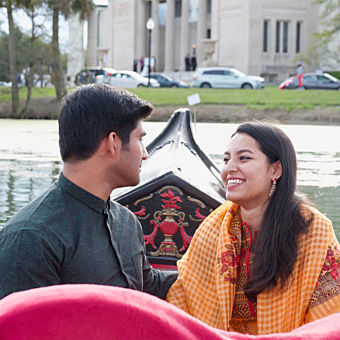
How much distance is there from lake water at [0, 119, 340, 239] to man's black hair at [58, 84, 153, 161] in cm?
230

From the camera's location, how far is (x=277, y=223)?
2.56m

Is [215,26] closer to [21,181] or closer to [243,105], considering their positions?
[243,105]

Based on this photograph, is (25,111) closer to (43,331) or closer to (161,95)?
(161,95)

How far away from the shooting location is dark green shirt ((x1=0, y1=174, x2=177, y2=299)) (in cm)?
182

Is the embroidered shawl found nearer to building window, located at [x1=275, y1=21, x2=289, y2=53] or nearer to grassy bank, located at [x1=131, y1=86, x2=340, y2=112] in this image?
grassy bank, located at [x1=131, y1=86, x2=340, y2=112]

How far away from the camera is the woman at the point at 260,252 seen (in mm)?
2447

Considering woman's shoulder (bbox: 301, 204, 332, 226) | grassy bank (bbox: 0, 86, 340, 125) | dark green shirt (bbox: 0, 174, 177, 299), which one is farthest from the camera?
grassy bank (bbox: 0, 86, 340, 125)

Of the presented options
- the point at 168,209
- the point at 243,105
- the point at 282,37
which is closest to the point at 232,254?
Answer: the point at 168,209

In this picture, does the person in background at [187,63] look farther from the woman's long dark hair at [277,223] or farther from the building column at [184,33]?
the woman's long dark hair at [277,223]

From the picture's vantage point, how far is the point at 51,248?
1.87 metres

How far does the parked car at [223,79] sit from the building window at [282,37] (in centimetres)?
1113

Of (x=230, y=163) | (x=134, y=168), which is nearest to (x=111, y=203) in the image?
(x=134, y=168)

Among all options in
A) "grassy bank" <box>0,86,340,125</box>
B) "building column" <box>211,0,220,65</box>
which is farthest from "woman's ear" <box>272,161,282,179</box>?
"building column" <box>211,0,220,65</box>

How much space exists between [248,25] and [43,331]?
4135 centimetres
